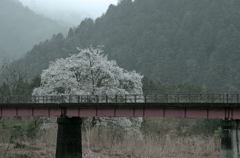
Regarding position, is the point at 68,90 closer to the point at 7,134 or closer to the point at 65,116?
the point at 7,134

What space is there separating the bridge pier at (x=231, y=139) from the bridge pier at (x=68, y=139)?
46.7 feet

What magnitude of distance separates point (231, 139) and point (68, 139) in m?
15.9

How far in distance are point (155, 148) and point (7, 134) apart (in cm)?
2095

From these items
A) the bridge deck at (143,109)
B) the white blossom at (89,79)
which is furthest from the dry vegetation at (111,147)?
the bridge deck at (143,109)

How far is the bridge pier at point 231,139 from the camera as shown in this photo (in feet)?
101

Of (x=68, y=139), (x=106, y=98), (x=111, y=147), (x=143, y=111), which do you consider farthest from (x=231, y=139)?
(x=68, y=139)

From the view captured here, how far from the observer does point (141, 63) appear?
612 ft

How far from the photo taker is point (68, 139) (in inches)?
1302

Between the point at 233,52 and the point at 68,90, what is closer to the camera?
the point at 68,90

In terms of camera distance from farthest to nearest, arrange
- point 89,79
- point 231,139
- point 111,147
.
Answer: point 89,79, point 111,147, point 231,139

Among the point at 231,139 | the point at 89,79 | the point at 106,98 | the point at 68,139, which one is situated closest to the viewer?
the point at 231,139

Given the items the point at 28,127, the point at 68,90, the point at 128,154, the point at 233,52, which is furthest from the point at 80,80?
the point at 233,52

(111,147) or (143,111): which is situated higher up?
(143,111)

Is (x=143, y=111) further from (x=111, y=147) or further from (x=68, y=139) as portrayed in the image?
(x=111, y=147)
